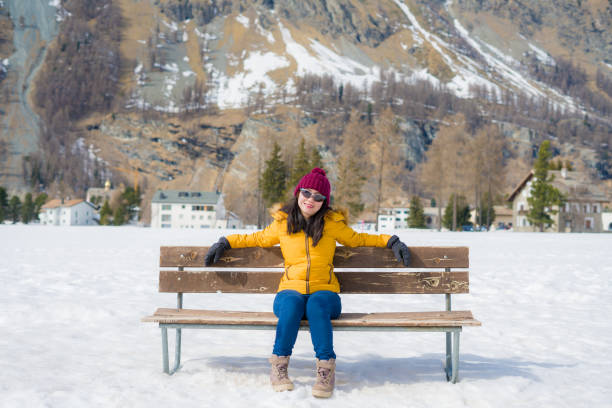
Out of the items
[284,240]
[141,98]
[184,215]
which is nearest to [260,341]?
[284,240]

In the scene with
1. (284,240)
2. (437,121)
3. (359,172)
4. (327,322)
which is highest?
(437,121)

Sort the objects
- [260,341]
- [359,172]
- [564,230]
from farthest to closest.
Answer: [564,230] < [359,172] < [260,341]

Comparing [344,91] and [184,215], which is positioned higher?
[344,91]

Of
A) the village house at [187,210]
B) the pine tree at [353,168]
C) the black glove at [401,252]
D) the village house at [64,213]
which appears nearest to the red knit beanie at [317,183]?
the black glove at [401,252]

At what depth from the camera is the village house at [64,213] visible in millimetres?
110125

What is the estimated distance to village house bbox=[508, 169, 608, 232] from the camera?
64250 millimetres

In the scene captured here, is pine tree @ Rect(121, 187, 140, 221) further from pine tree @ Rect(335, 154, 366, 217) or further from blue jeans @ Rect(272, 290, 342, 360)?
blue jeans @ Rect(272, 290, 342, 360)

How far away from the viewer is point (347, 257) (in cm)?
489

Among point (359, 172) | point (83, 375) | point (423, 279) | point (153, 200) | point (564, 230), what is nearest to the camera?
point (83, 375)

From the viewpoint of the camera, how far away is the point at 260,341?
612 centimetres

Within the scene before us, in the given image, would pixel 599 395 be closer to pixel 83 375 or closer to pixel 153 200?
pixel 83 375

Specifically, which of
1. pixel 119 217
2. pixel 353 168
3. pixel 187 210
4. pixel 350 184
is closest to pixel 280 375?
pixel 350 184

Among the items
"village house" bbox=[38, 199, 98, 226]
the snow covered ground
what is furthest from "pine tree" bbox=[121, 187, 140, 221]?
the snow covered ground

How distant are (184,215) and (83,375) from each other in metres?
95.2
